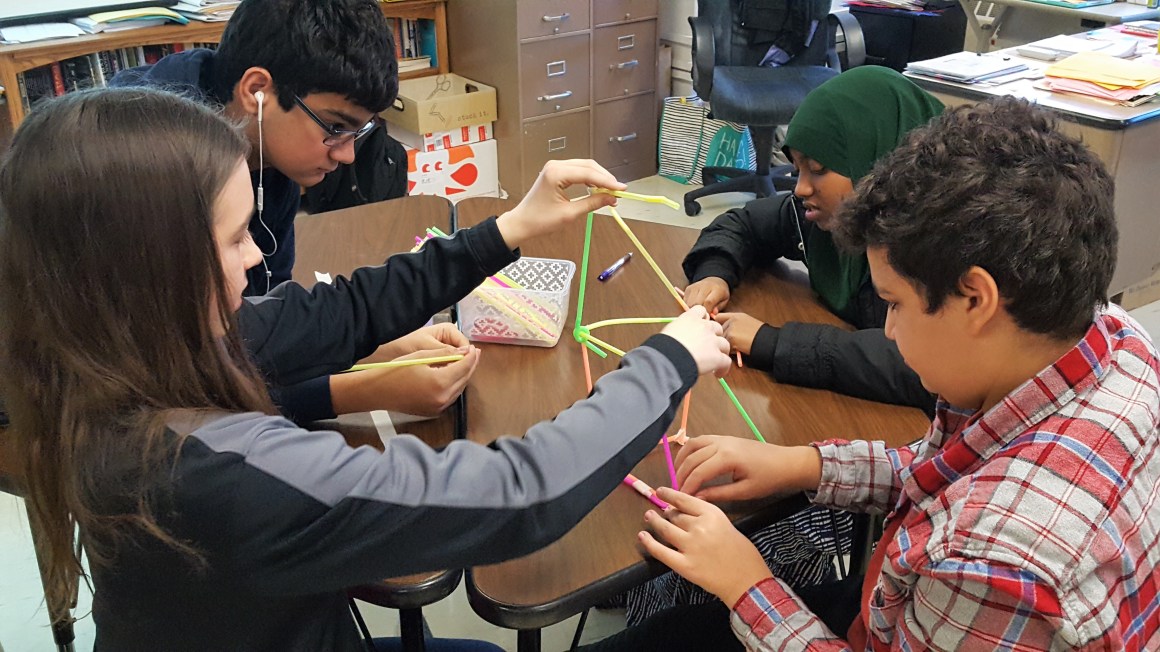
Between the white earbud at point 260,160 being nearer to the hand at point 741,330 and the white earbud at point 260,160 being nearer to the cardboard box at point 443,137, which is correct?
the hand at point 741,330

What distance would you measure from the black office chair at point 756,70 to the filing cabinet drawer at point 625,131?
0.47m

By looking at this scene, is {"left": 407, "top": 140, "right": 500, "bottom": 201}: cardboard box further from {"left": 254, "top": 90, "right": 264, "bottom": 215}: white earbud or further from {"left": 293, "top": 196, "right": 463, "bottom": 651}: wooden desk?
{"left": 254, "top": 90, "right": 264, "bottom": 215}: white earbud

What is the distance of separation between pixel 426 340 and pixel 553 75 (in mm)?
2968

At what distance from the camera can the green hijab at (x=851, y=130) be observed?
1.59 meters

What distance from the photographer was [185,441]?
2.58 ft

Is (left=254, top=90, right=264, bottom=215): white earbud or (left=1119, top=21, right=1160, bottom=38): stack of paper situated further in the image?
(left=1119, top=21, right=1160, bottom=38): stack of paper

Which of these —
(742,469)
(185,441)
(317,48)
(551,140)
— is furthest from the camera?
(551,140)

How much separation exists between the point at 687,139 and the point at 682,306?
314 centimetres

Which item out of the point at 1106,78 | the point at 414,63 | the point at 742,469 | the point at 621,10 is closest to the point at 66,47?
the point at 414,63

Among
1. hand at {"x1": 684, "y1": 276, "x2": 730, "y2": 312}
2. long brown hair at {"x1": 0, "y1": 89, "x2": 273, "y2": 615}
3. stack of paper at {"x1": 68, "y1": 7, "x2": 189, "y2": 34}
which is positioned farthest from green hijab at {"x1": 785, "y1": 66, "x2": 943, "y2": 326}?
stack of paper at {"x1": 68, "y1": 7, "x2": 189, "y2": 34}

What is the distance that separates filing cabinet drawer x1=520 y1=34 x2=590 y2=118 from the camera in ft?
13.3

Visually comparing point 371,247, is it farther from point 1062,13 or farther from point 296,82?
point 1062,13

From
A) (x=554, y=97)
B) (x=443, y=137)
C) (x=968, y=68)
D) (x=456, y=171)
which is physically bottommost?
(x=456, y=171)

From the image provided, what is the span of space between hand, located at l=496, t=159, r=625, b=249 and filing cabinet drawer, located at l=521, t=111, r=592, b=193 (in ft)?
8.97
